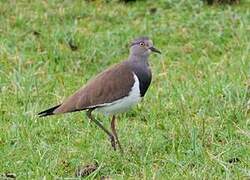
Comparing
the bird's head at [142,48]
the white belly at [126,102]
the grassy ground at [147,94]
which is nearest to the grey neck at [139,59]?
the bird's head at [142,48]

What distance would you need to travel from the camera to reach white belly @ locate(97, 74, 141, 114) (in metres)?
5.86

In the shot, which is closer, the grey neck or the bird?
the bird

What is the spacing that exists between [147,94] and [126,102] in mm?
1642

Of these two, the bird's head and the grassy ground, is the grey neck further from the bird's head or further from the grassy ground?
the grassy ground

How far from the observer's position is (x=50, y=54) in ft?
28.3

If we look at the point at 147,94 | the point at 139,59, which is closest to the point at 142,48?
the point at 139,59

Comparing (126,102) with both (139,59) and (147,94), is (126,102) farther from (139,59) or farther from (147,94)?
(147,94)

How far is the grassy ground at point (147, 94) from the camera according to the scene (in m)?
5.71

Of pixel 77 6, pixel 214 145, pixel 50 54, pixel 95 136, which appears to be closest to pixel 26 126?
pixel 95 136

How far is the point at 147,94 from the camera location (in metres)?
7.50

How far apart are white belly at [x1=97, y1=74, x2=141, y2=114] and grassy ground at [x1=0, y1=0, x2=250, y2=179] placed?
32 centimetres

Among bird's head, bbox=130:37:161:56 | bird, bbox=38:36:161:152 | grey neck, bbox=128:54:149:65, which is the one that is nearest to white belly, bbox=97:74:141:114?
bird, bbox=38:36:161:152

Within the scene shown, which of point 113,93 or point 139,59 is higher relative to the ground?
point 139,59

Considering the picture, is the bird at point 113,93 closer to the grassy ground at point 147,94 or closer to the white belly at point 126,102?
the white belly at point 126,102
